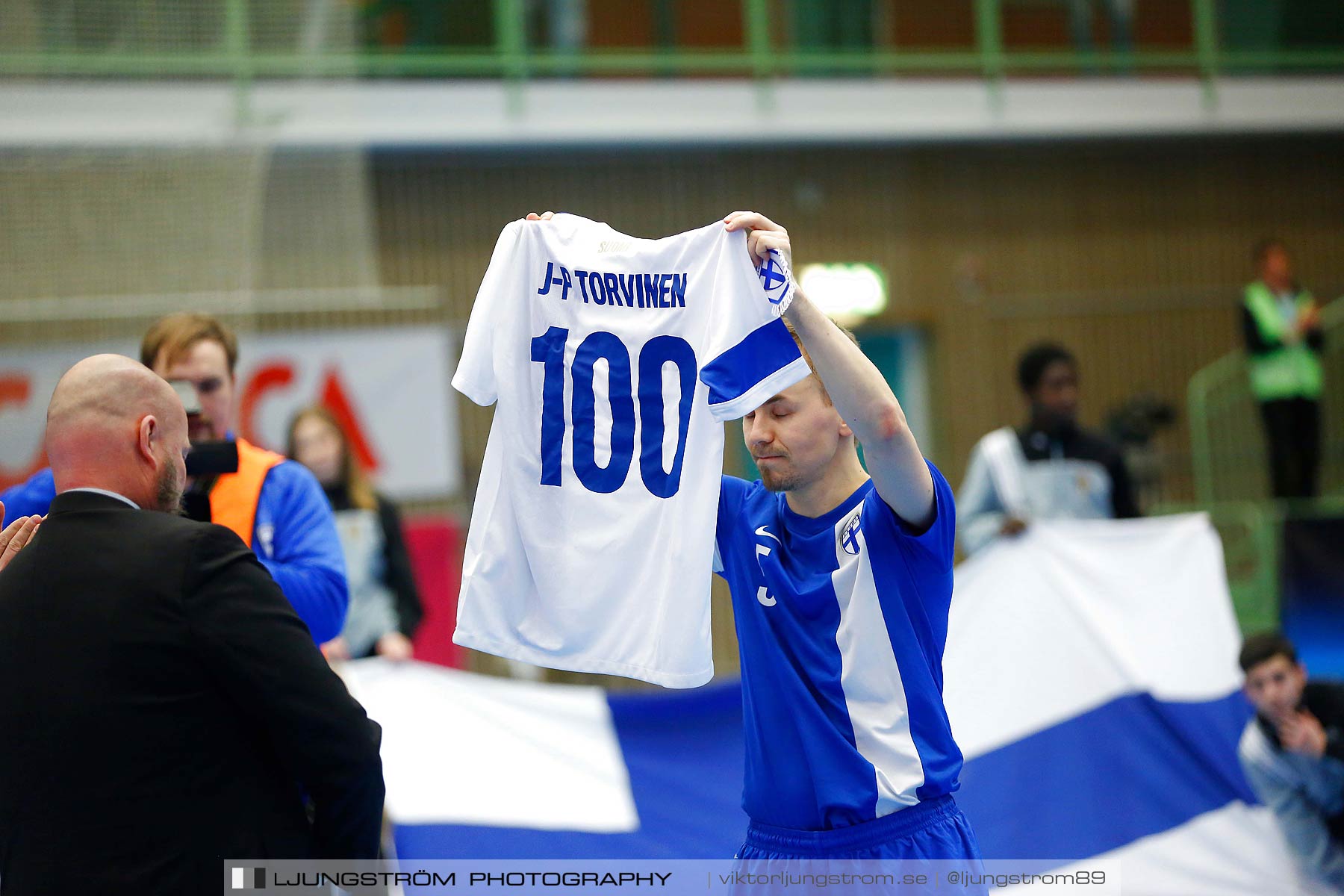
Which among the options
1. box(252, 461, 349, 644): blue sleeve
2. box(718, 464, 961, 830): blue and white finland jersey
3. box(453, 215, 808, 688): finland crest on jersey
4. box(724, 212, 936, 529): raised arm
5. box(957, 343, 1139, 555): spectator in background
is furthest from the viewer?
box(957, 343, 1139, 555): spectator in background

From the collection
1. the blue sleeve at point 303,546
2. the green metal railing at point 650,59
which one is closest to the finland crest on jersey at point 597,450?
the blue sleeve at point 303,546

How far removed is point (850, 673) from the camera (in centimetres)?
280

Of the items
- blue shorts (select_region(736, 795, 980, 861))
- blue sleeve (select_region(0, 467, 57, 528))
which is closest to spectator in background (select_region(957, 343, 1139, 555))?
blue shorts (select_region(736, 795, 980, 861))

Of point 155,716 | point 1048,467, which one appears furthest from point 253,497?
point 1048,467

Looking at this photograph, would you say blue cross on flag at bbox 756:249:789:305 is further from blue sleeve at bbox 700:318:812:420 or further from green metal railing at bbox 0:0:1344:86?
green metal railing at bbox 0:0:1344:86

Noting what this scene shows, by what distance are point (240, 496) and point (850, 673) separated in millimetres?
1711

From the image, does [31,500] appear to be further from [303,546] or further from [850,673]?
[850,673]

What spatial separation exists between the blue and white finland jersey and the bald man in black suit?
875mm

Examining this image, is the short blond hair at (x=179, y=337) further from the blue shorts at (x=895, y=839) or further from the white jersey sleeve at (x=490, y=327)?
the blue shorts at (x=895, y=839)

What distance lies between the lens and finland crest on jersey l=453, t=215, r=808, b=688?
305cm

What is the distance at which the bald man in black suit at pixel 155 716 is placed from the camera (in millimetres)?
2389

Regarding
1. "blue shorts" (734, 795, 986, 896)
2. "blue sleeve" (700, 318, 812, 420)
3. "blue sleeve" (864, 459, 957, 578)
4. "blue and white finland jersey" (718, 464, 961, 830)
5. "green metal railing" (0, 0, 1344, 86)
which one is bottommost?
Answer: "blue shorts" (734, 795, 986, 896)

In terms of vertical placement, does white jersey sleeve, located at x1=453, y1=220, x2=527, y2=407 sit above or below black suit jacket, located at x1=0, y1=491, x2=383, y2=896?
above

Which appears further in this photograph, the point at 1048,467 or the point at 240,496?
the point at 1048,467
